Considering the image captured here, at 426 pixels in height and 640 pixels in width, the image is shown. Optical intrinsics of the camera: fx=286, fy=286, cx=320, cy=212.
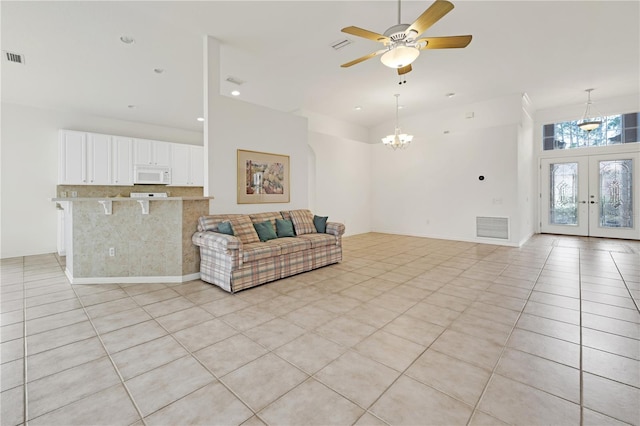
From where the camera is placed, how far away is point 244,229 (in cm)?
407

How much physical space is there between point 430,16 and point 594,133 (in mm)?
7764

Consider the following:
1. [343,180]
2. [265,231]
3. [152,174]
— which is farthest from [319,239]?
[152,174]

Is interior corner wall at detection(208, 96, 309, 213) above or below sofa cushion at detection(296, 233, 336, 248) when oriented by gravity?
above

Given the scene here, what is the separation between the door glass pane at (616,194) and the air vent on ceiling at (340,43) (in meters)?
7.49

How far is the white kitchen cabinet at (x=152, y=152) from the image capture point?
6.97m

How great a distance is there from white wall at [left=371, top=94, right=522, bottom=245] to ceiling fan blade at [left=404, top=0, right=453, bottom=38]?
4.94m

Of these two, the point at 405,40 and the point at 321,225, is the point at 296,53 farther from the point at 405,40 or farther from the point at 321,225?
the point at 321,225

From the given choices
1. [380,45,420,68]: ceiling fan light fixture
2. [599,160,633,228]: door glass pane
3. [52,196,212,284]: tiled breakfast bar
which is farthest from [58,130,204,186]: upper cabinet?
[599,160,633,228]: door glass pane

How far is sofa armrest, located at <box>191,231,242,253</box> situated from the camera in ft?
11.1

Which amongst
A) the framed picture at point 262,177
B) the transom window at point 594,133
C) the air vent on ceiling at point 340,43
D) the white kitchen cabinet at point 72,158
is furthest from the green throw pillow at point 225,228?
the transom window at point 594,133

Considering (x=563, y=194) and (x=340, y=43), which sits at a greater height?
(x=340, y=43)

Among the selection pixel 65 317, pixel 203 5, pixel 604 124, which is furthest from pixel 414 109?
pixel 65 317

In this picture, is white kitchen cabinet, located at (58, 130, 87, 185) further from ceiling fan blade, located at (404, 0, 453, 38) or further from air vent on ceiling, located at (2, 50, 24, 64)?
ceiling fan blade, located at (404, 0, 453, 38)

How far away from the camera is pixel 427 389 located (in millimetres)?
1706
